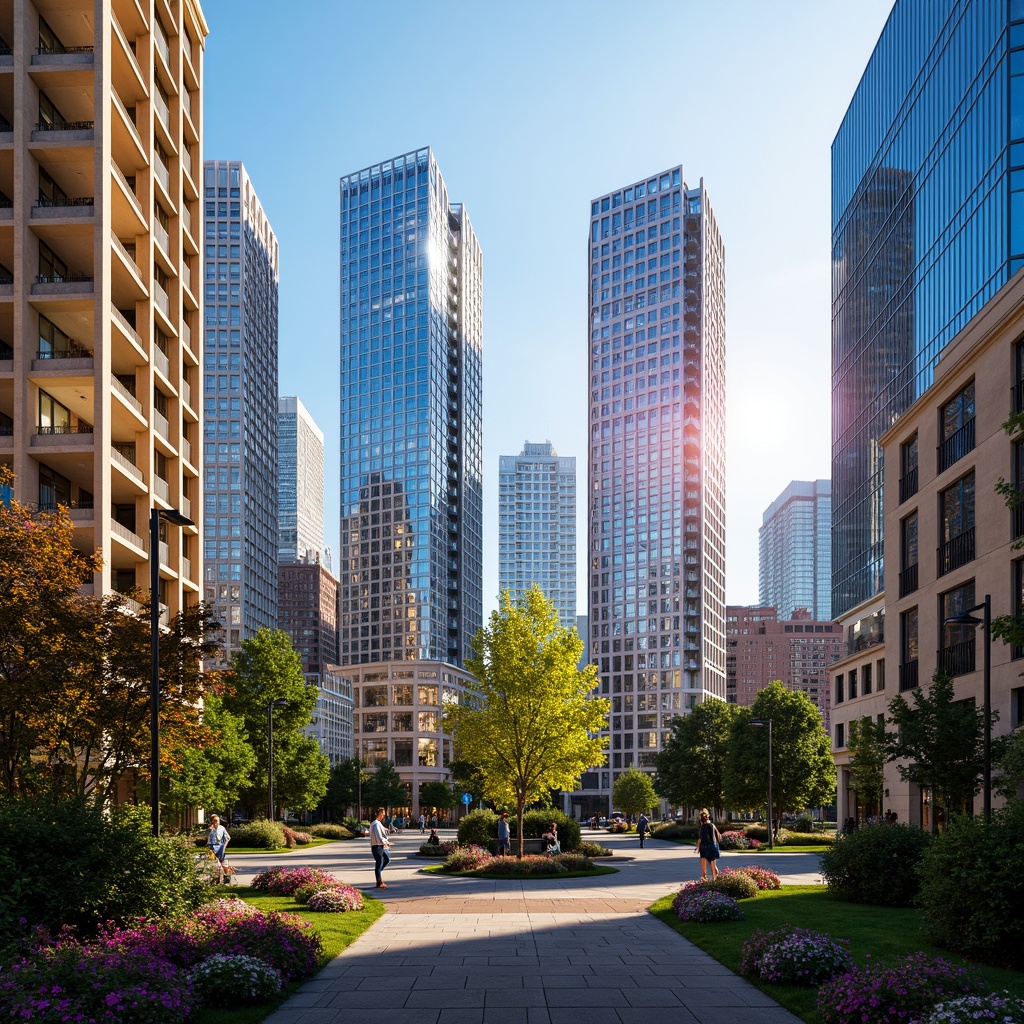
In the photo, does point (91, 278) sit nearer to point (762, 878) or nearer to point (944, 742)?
point (762, 878)

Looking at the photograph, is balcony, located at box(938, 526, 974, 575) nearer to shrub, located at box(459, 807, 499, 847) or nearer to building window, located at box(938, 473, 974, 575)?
building window, located at box(938, 473, 974, 575)

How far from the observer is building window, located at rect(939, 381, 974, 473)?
3762cm

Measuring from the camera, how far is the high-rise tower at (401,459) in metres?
171

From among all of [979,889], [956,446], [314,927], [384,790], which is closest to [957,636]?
[956,446]

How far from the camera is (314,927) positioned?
19.0 meters

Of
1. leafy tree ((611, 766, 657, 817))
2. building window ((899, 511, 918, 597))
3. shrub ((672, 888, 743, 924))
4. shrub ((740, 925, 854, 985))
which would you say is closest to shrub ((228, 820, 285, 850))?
building window ((899, 511, 918, 597))

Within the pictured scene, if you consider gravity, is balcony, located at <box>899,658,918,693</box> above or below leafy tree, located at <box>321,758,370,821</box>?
above

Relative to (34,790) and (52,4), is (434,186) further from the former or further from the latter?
(34,790)

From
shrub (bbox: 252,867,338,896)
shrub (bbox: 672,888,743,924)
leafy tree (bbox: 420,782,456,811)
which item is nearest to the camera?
shrub (bbox: 672,888,743,924)

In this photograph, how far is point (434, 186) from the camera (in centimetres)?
18512

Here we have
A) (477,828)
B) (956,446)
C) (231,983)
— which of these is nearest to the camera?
(231,983)

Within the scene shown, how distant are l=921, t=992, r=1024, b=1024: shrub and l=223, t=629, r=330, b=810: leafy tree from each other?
57.1 meters

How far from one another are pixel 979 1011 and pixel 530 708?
30.7 metres

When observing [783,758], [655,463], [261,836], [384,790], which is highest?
[655,463]
